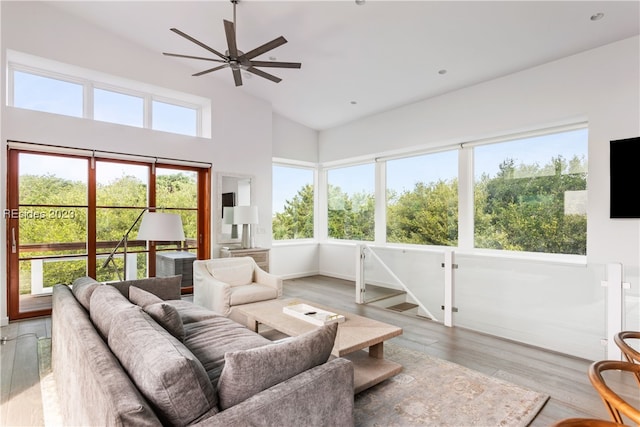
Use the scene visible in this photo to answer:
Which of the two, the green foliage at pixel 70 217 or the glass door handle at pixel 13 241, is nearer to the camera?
the glass door handle at pixel 13 241

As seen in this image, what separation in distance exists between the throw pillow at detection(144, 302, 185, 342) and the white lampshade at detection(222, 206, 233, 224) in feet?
12.9

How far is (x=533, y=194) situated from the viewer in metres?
4.53

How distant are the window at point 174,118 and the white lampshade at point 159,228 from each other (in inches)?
116

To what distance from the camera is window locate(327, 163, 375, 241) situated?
6949mm

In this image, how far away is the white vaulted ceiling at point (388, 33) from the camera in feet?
11.0

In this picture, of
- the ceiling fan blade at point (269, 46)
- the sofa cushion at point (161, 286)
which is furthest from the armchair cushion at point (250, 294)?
the ceiling fan blade at point (269, 46)

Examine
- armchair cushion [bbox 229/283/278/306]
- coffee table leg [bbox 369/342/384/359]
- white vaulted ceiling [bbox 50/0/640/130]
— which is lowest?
coffee table leg [bbox 369/342/384/359]

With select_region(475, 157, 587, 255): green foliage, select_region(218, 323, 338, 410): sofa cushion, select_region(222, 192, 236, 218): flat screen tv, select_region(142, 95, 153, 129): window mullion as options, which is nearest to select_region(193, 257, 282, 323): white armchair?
select_region(222, 192, 236, 218): flat screen tv

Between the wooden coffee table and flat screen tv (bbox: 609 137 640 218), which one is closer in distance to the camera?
A: the wooden coffee table

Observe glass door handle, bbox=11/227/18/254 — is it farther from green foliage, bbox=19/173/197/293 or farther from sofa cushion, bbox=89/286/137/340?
sofa cushion, bbox=89/286/137/340

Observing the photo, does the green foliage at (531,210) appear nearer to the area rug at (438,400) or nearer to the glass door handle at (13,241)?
the area rug at (438,400)

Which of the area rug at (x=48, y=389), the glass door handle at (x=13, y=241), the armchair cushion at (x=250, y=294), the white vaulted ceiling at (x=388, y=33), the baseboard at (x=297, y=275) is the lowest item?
the baseboard at (x=297, y=275)

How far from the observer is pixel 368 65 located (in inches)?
180

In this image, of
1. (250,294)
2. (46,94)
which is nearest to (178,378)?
(250,294)
